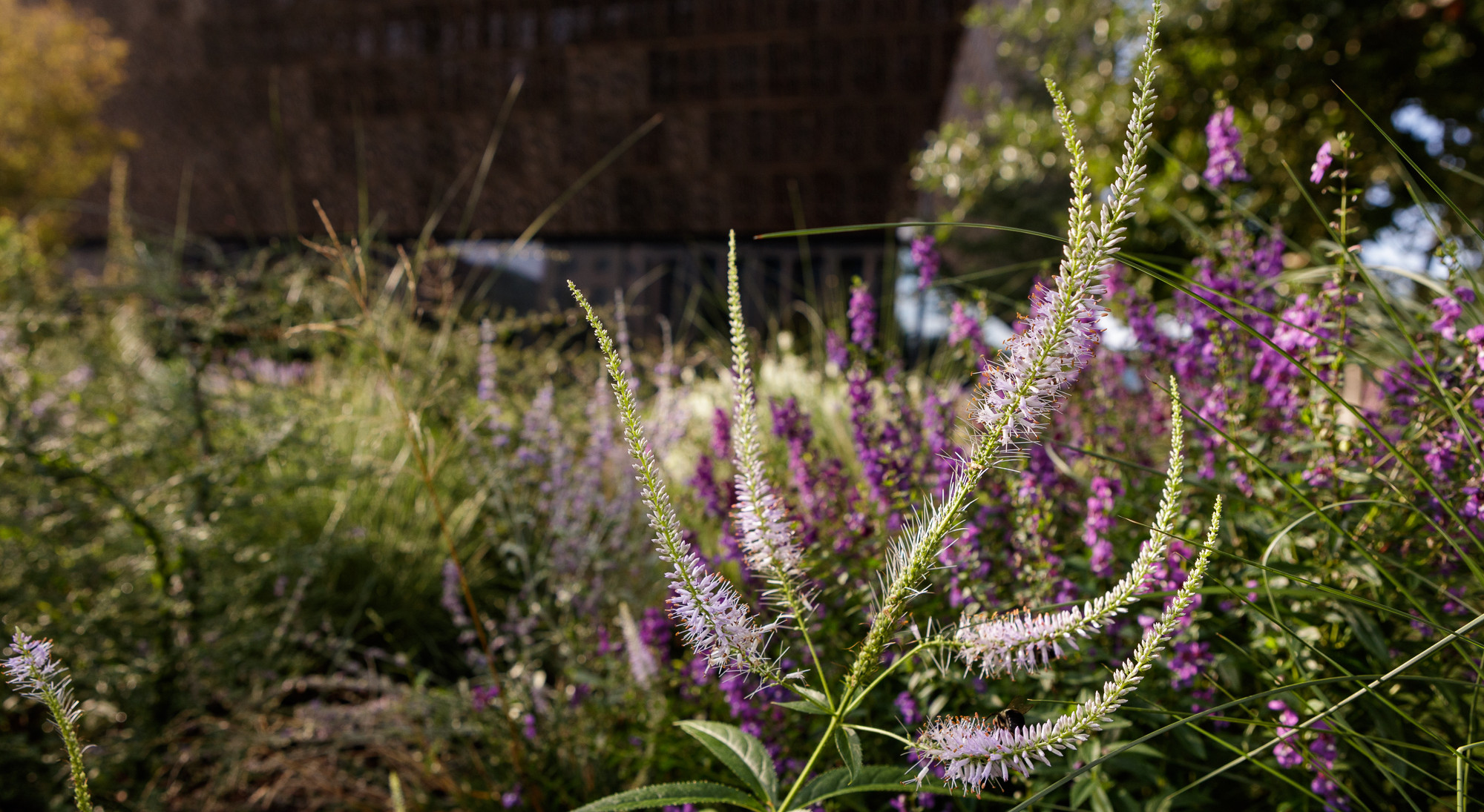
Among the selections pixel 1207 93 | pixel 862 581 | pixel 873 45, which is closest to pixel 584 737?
pixel 862 581

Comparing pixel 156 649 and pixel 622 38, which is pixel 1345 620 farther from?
pixel 622 38

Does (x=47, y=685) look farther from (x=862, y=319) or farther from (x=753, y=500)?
(x=862, y=319)

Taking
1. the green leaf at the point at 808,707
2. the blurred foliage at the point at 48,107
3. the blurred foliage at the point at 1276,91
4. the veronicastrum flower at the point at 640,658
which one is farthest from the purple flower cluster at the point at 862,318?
the blurred foliage at the point at 48,107

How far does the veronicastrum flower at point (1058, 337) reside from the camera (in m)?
0.45

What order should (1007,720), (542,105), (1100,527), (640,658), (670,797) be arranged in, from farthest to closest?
(542,105), (640,658), (1100,527), (670,797), (1007,720)

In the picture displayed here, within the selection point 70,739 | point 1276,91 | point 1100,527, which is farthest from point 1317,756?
point 1276,91

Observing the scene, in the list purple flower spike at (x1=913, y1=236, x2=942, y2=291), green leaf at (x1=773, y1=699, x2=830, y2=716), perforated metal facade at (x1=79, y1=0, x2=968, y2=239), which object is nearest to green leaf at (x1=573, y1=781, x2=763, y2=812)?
green leaf at (x1=773, y1=699, x2=830, y2=716)

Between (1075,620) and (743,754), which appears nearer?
(1075,620)

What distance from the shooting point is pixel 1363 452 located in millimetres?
1014

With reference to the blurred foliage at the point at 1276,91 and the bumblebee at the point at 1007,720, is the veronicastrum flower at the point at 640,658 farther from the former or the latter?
the blurred foliage at the point at 1276,91

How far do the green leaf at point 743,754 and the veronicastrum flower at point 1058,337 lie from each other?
0.84ft

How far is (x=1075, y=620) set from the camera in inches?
21.3

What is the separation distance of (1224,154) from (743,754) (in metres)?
1.22

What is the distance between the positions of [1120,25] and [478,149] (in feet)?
24.4
